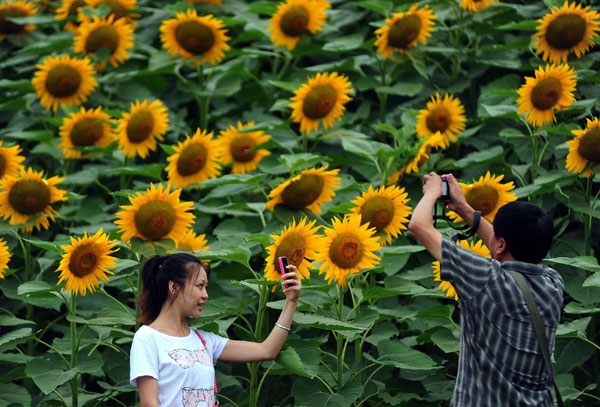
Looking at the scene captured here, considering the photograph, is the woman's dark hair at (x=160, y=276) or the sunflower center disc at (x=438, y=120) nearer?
the woman's dark hair at (x=160, y=276)

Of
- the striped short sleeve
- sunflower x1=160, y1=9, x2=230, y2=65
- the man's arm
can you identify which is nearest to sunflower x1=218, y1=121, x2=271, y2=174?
sunflower x1=160, y1=9, x2=230, y2=65

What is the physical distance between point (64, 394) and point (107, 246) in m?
0.80

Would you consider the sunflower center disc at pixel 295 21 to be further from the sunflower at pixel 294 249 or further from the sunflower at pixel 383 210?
the sunflower at pixel 294 249

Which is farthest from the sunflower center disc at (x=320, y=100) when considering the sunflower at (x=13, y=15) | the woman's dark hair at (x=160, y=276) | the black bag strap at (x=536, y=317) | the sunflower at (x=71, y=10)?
the sunflower at (x=13, y=15)

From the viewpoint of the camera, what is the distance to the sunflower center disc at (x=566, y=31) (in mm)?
4848

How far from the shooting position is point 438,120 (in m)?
4.80

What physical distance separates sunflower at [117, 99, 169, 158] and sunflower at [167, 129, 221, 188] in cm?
33

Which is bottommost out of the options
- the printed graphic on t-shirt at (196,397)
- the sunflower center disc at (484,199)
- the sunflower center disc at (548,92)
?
the printed graphic on t-shirt at (196,397)

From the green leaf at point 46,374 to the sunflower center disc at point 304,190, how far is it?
1203 millimetres

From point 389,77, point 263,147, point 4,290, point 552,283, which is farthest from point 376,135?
point 552,283

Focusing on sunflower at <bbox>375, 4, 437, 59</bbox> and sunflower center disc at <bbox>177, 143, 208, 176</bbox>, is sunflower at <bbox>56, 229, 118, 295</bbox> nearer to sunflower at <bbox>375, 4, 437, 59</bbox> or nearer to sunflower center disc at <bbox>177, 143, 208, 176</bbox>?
sunflower center disc at <bbox>177, 143, 208, 176</bbox>

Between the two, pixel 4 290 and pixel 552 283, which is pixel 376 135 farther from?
pixel 552 283

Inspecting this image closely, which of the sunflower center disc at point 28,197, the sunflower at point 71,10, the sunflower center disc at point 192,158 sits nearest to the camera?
the sunflower center disc at point 28,197

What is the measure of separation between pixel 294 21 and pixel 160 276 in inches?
108
